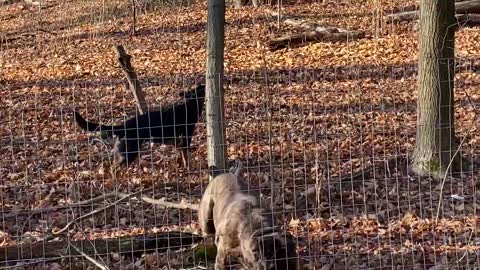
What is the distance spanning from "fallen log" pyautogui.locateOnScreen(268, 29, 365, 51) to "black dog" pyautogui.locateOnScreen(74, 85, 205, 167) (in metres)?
7.31

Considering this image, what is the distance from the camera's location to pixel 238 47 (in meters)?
18.1

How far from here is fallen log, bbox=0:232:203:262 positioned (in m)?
6.82

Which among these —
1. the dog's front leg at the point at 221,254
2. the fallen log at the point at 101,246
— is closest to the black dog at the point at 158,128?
the fallen log at the point at 101,246

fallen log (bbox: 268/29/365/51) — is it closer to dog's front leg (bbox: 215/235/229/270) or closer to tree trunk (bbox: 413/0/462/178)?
tree trunk (bbox: 413/0/462/178)

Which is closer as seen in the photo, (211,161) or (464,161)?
(211,161)

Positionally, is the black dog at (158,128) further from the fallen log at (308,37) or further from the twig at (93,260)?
the fallen log at (308,37)

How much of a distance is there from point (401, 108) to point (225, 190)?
640cm

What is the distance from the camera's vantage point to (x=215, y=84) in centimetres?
855

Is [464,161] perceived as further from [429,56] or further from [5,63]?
[5,63]

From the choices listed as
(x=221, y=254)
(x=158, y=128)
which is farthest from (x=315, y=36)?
(x=221, y=254)

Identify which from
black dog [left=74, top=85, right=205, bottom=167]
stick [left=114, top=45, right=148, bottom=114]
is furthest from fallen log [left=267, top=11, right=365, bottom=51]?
black dog [left=74, top=85, right=205, bottom=167]

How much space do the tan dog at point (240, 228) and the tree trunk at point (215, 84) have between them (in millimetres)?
1282

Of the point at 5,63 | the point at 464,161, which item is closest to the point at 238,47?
the point at 5,63

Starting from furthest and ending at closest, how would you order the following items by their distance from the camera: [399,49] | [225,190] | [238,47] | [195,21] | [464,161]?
1. [195,21]
2. [238,47]
3. [399,49]
4. [464,161]
5. [225,190]
